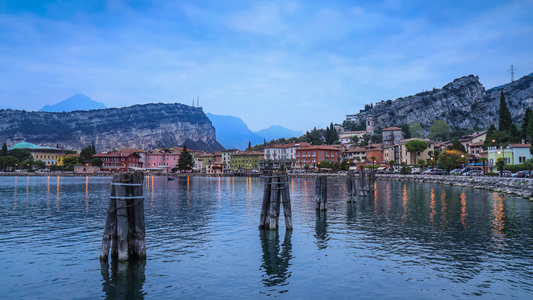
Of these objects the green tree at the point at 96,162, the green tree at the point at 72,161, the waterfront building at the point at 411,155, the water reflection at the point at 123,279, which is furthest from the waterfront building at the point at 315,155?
the water reflection at the point at 123,279

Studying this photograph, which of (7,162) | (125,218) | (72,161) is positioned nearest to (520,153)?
(125,218)

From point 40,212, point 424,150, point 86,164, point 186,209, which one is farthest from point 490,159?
point 86,164

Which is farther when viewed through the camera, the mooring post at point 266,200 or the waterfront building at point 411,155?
the waterfront building at point 411,155

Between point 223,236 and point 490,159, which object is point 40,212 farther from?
point 490,159

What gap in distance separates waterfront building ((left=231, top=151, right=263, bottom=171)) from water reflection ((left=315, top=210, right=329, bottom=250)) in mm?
156865

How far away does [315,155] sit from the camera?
174 metres

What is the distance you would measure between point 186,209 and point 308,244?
A: 68.2 ft

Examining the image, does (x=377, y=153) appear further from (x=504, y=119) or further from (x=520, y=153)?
(x=520, y=153)

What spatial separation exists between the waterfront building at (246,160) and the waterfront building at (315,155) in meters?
21.8

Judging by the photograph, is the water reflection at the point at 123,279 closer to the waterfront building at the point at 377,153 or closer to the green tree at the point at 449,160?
the green tree at the point at 449,160

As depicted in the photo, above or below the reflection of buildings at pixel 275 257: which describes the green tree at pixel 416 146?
above

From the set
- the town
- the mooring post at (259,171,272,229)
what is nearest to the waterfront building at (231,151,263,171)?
the town

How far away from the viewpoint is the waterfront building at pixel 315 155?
173 meters

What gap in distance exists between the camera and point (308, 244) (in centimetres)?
2103
